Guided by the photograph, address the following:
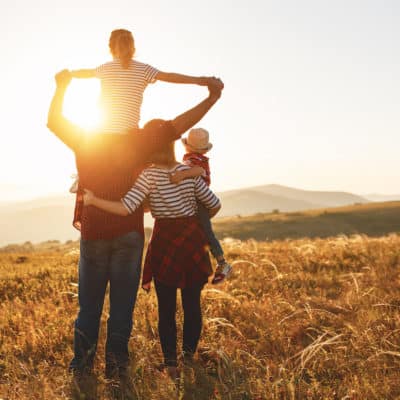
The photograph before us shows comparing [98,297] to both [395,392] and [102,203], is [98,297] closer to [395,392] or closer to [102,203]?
[102,203]

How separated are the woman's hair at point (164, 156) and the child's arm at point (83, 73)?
882mm

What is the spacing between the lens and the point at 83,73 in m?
4.13

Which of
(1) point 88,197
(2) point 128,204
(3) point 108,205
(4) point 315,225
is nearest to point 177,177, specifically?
(2) point 128,204

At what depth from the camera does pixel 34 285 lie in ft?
26.5

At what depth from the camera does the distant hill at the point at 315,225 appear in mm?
45219

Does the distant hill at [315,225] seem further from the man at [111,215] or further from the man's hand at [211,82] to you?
the man's hand at [211,82]

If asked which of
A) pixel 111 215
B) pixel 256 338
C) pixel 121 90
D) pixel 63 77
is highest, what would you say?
pixel 63 77

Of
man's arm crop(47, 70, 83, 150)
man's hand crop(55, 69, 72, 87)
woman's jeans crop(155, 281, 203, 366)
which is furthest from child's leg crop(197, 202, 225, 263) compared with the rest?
man's hand crop(55, 69, 72, 87)

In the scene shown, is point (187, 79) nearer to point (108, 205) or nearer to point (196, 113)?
point (196, 113)

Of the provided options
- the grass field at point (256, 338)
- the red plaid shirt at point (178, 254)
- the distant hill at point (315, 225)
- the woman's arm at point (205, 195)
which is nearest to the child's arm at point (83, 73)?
the woman's arm at point (205, 195)

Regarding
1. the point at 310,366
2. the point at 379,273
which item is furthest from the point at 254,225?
the point at 310,366

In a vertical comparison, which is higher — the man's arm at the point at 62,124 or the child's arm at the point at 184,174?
the man's arm at the point at 62,124

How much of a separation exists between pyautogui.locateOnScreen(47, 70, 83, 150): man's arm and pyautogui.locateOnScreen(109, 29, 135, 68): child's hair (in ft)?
1.64

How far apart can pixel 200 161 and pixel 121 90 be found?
1190mm
